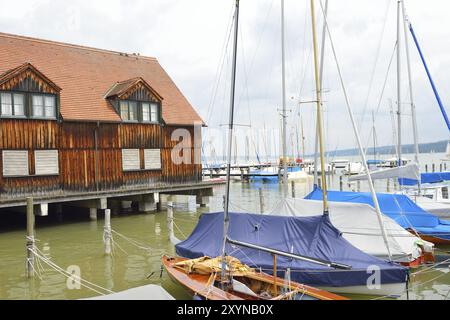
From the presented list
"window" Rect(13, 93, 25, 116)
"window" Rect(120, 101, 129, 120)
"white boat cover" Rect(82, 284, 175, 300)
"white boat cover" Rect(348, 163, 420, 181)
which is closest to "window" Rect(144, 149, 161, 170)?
"window" Rect(120, 101, 129, 120)

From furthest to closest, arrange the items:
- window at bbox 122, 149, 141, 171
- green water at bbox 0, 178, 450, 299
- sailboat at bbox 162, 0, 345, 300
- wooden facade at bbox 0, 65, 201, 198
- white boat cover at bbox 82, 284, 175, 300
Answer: window at bbox 122, 149, 141, 171, wooden facade at bbox 0, 65, 201, 198, green water at bbox 0, 178, 450, 299, sailboat at bbox 162, 0, 345, 300, white boat cover at bbox 82, 284, 175, 300

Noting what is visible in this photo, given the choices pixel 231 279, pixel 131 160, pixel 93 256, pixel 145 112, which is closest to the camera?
pixel 231 279

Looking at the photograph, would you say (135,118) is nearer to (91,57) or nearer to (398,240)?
(91,57)

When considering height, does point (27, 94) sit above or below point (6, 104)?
above

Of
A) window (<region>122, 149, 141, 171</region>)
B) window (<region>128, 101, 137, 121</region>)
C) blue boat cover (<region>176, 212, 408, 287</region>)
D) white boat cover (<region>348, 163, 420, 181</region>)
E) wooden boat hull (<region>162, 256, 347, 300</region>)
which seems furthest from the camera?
window (<region>128, 101, 137, 121</region>)

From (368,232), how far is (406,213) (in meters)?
5.69

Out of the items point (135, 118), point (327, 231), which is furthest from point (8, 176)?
point (327, 231)

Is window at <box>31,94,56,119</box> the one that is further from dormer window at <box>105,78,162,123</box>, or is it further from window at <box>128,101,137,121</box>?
window at <box>128,101,137,121</box>

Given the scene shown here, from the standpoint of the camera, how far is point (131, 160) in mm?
29438

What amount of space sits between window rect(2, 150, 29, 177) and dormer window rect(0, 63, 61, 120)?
2.00 metres

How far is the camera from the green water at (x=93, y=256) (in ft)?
45.8

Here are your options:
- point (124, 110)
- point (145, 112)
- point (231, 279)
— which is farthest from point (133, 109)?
point (231, 279)

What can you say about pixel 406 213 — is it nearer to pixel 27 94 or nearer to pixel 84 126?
pixel 84 126

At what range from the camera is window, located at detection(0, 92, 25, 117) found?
23500mm
